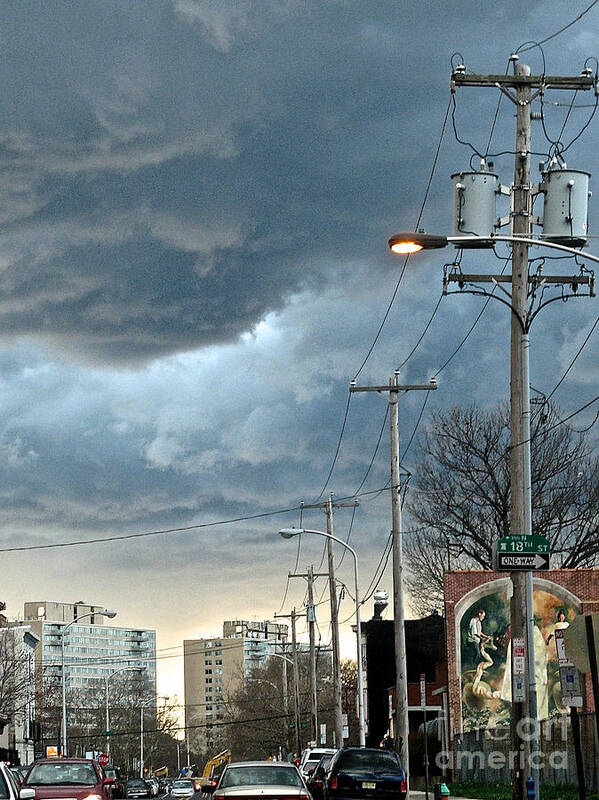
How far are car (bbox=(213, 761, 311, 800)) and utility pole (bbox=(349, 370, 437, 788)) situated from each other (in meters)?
16.5

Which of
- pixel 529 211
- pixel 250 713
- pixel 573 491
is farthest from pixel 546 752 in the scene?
pixel 250 713

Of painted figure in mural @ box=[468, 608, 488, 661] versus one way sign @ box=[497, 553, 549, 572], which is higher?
one way sign @ box=[497, 553, 549, 572]

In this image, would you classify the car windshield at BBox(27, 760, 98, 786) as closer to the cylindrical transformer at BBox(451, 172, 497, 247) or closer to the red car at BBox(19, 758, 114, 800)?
the red car at BBox(19, 758, 114, 800)

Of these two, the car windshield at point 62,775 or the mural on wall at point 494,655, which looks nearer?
the car windshield at point 62,775

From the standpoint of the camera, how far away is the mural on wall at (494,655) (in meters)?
51.4

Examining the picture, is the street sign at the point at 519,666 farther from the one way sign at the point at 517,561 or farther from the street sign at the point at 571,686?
the street sign at the point at 571,686

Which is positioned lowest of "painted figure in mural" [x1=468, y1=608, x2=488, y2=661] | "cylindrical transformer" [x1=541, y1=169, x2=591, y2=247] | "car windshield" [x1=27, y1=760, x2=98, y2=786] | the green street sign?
"car windshield" [x1=27, y1=760, x2=98, y2=786]

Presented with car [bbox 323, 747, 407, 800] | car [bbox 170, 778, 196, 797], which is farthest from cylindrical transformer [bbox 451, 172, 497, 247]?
car [bbox 170, 778, 196, 797]

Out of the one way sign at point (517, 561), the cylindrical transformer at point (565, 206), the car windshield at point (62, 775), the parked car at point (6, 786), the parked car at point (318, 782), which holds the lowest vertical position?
the parked car at point (318, 782)

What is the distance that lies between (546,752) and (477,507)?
30.2 m

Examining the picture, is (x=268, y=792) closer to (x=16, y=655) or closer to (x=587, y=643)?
(x=587, y=643)

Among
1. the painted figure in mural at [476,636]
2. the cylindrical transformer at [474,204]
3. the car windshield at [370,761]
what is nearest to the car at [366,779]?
the car windshield at [370,761]

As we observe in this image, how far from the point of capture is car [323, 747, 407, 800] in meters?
28.8

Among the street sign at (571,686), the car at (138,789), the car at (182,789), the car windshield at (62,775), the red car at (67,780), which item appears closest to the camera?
the street sign at (571,686)
